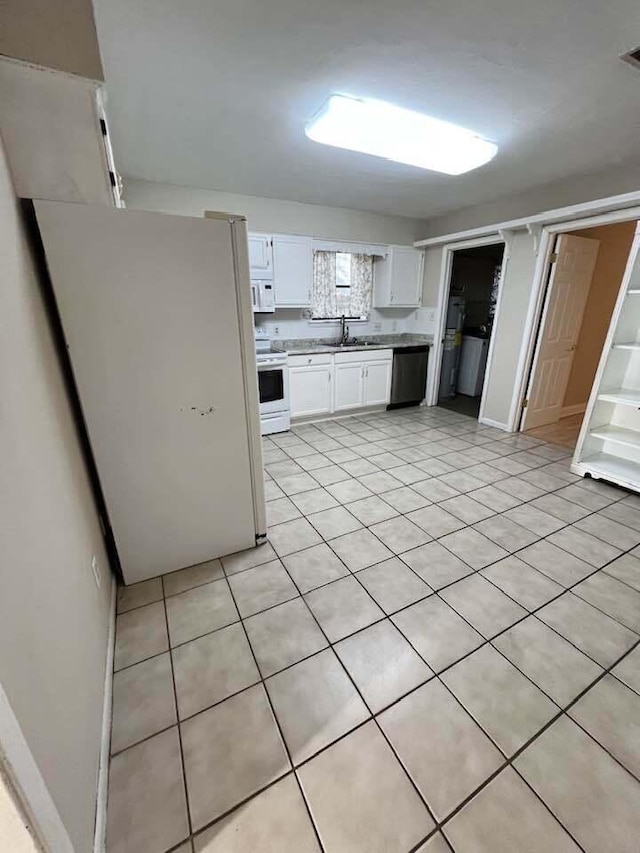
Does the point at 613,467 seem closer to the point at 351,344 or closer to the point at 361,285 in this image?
the point at 351,344

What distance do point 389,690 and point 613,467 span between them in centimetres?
281

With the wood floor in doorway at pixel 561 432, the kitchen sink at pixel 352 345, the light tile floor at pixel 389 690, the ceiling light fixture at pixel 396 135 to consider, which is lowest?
the wood floor in doorway at pixel 561 432

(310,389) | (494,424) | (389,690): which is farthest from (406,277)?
(389,690)

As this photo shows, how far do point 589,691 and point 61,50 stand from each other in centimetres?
313

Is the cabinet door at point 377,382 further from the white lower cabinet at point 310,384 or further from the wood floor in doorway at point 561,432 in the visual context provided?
the wood floor in doorway at point 561,432

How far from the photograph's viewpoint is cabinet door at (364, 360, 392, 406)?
4566mm

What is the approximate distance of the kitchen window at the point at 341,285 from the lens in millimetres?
4504

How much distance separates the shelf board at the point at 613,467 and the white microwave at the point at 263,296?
346cm

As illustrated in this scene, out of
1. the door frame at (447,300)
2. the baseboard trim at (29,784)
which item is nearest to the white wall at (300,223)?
the door frame at (447,300)

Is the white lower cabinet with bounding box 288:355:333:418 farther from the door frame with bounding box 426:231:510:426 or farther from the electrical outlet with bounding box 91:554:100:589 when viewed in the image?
the electrical outlet with bounding box 91:554:100:589

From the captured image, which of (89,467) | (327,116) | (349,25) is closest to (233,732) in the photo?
(89,467)

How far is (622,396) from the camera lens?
9.41ft

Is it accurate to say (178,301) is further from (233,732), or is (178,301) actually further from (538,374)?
(538,374)

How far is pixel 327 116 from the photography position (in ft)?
6.61
